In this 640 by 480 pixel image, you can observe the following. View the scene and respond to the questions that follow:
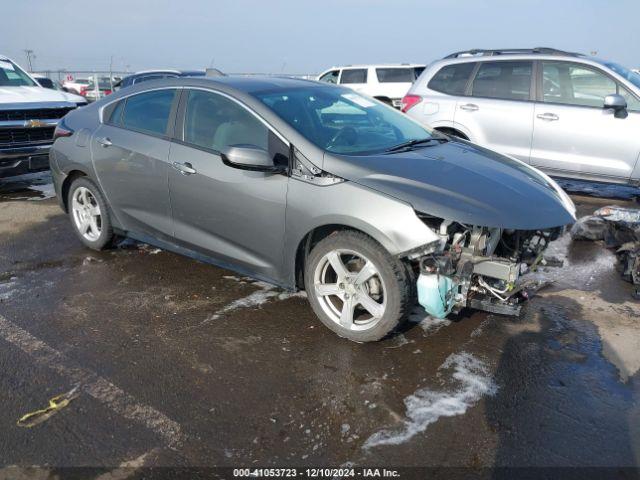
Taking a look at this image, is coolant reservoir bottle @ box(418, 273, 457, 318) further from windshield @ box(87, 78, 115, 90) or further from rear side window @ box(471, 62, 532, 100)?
windshield @ box(87, 78, 115, 90)

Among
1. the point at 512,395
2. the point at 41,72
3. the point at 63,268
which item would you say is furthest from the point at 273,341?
the point at 41,72

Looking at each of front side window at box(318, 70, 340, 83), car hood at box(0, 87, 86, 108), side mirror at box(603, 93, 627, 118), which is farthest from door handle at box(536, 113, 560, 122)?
front side window at box(318, 70, 340, 83)

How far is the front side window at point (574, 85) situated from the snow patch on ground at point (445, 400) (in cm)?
492

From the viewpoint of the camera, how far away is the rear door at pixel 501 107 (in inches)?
278

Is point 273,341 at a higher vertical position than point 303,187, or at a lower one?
lower

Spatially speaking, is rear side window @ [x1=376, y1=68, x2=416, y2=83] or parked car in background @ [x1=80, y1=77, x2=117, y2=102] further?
parked car in background @ [x1=80, y1=77, x2=117, y2=102]

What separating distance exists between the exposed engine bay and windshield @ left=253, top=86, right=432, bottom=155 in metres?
0.94

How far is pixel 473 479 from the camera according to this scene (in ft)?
7.80

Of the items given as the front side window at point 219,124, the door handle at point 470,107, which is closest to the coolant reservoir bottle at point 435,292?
the front side window at point 219,124

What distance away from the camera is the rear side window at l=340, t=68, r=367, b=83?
19.3 metres

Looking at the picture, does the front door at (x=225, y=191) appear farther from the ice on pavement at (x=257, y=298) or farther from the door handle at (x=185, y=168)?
the ice on pavement at (x=257, y=298)

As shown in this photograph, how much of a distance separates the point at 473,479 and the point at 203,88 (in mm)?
3275

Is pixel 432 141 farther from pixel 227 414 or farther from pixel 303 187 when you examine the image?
pixel 227 414

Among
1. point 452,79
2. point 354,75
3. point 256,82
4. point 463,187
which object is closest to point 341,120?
point 256,82
